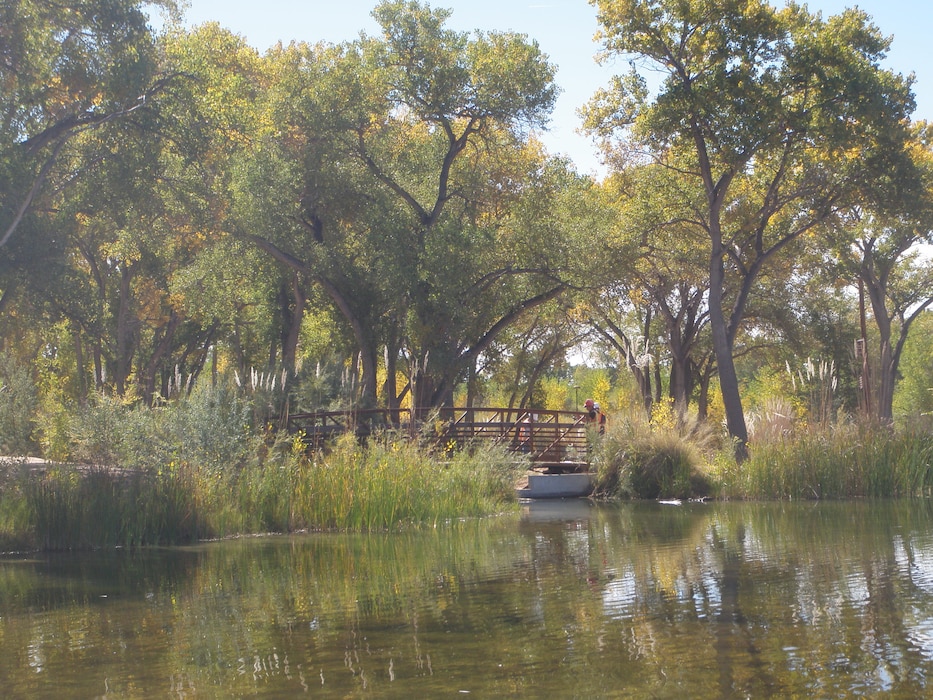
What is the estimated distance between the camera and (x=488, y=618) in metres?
6.89

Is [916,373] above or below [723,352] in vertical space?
above

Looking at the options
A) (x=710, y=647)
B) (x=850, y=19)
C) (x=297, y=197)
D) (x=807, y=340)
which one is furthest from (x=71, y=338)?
(x=710, y=647)

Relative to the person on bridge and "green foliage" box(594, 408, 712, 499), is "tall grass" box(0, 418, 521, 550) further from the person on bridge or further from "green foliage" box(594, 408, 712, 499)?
the person on bridge

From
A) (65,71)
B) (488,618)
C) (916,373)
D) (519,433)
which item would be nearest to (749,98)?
(519,433)

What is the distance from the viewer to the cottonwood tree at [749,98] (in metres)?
23.1

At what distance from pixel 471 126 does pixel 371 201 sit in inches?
136

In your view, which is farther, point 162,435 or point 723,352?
point 723,352

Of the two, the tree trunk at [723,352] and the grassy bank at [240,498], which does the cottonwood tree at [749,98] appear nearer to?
the tree trunk at [723,352]

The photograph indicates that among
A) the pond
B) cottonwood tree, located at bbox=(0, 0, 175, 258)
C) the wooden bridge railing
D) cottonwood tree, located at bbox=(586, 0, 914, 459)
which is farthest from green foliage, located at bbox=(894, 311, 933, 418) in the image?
the pond

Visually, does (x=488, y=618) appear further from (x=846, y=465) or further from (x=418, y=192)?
(x=418, y=192)

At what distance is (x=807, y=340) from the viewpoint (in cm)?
3766

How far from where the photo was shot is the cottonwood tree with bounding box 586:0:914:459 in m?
23.1

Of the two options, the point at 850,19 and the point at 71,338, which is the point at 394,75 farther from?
the point at 71,338

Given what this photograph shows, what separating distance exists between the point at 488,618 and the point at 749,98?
61.7 feet
